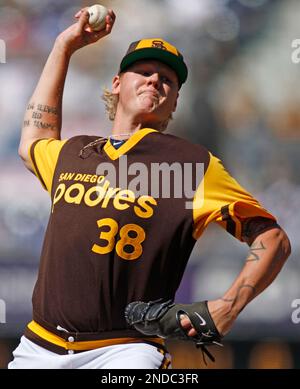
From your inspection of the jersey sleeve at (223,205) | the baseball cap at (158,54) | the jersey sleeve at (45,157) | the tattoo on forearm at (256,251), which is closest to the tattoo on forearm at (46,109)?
the jersey sleeve at (45,157)

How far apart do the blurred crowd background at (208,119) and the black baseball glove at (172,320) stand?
2.91 metres

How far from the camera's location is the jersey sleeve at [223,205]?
9.11 ft

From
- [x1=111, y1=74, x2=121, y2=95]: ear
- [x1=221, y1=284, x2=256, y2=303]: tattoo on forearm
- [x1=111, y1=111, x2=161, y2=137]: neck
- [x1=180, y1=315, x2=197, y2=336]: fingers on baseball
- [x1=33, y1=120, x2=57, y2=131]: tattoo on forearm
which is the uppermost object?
[x1=111, y1=74, x2=121, y2=95]: ear

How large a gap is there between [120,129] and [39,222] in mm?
2713

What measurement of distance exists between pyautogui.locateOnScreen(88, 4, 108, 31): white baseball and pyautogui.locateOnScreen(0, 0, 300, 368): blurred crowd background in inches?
103

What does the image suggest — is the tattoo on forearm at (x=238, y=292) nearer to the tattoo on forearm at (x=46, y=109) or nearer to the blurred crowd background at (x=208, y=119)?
the tattoo on forearm at (x=46, y=109)

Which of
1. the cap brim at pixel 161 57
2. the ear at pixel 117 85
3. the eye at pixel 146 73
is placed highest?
the cap brim at pixel 161 57

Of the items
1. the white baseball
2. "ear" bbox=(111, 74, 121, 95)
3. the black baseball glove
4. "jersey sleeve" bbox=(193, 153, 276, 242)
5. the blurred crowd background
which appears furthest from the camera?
the blurred crowd background

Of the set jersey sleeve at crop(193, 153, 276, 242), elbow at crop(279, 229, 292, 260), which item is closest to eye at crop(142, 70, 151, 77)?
jersey sleeve at crop(193, 153, 276, 242)

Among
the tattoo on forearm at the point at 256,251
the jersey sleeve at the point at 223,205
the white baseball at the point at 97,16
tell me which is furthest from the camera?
the white baseball at the point at 97,16

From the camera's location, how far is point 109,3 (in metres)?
6.30

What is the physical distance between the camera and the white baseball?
3281 millimetres

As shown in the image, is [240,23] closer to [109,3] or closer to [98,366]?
[109,3]

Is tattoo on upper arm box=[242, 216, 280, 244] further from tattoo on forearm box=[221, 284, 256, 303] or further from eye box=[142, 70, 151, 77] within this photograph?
eye box=[142, 70, 151, 77]
